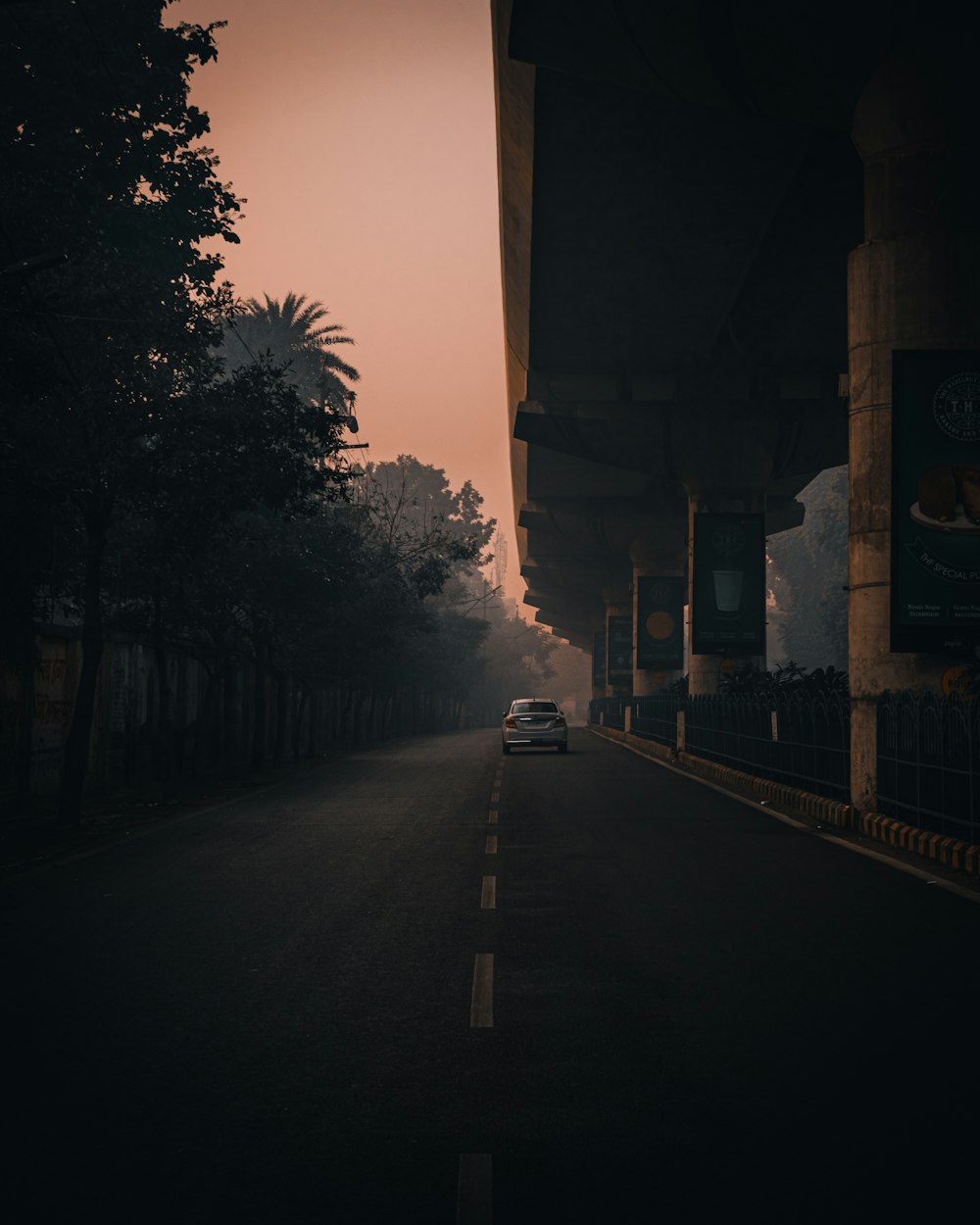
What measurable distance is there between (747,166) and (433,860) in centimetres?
1505

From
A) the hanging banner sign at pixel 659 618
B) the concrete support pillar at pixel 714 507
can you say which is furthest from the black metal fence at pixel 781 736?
the hanging banner sign at pixel 659 618

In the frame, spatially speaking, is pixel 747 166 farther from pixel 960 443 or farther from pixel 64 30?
pixel 64 30

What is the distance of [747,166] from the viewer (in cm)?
2305

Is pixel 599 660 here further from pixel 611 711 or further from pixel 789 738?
pixel 789 738

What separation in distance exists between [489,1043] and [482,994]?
1066mm

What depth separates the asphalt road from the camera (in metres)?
4.50

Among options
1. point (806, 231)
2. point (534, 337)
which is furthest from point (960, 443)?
point (534, 337)

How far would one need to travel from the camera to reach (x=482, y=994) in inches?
292

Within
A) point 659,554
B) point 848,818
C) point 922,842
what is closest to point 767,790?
point 848,818

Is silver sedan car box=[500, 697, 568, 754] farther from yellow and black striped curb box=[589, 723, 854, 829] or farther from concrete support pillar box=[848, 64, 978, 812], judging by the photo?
concrete support pillar box=[848, 64, 978, 812]

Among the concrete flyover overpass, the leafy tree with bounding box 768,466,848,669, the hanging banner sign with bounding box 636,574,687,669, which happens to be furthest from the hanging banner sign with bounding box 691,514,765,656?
the leafy tree with bounding box 768,466,848,669

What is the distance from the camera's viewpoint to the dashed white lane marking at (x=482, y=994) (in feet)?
22.3

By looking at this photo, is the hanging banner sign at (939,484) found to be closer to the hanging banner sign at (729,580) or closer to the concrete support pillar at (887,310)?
the concrete support pillar at (887,310)

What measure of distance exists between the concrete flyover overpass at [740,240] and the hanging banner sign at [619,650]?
32.8 metres
